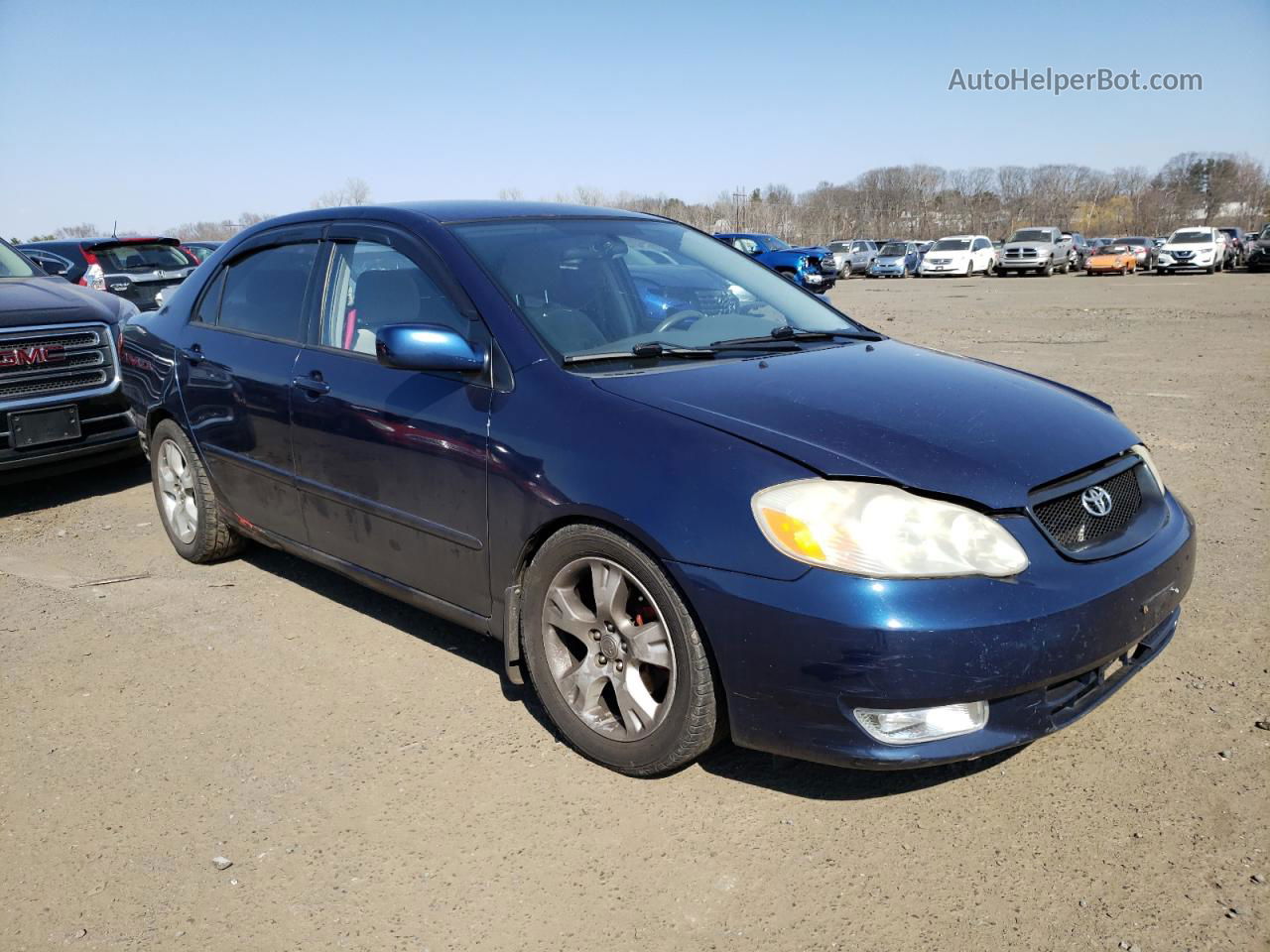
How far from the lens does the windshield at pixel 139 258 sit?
13289 millimetres

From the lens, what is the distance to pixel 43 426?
5902mm

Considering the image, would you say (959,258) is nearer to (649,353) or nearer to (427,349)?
(649,353)

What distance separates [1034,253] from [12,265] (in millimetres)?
36958

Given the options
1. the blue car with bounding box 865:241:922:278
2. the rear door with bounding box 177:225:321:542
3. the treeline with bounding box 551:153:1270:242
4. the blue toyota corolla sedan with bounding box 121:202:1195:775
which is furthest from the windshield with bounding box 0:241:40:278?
the treeline with bounding box 551:153:1270:242

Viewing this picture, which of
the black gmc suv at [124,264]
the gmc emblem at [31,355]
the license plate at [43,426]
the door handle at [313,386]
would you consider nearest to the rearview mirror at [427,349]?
the door handle at [313,386]

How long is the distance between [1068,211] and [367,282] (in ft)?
300

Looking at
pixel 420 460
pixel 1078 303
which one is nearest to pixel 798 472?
pixel 420 460

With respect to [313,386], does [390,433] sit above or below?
below

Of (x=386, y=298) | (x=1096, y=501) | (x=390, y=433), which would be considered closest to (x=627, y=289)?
(x=386, y=298)

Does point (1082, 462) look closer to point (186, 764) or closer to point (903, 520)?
point (903, 520)

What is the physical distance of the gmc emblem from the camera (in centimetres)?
582

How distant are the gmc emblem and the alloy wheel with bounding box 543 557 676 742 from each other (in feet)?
14.8

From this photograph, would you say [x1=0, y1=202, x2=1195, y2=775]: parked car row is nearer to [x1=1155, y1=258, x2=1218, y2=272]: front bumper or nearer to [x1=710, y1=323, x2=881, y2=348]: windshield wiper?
[x1=710, y1=323, x2=881, y2=348]: windshield wiper

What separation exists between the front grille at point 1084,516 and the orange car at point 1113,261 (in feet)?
130
